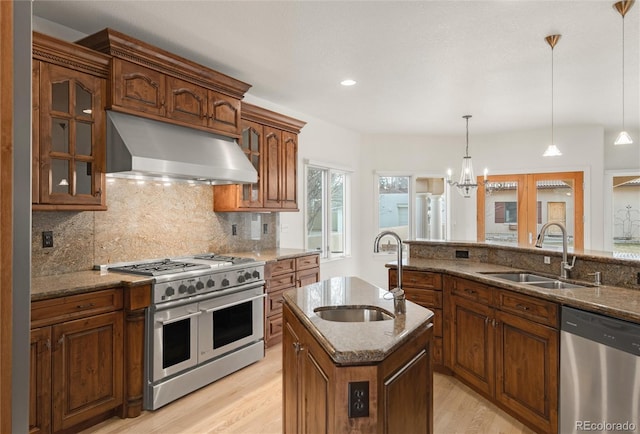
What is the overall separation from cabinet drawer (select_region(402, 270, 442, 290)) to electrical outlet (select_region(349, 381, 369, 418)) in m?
2.21

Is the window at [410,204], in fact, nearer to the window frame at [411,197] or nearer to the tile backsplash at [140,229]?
the window frame at [411,197]

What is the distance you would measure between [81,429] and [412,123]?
529 centimetres

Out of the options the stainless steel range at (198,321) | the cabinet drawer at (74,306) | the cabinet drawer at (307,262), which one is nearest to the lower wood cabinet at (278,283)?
the cabinet drawer at (307,262)

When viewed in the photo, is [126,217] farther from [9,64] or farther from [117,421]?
[9,64]

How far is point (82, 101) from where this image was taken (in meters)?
2.71

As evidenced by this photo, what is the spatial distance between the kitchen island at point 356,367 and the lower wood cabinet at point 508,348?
101 cm

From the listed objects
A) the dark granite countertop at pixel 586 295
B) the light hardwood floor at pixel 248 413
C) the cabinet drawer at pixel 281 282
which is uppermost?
the dark granite countertop at pixel 586 295

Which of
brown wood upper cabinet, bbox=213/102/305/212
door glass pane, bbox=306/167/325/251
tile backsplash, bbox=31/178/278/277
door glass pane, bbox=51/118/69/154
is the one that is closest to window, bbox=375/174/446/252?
door glass pane, bbox=306/167/325/251

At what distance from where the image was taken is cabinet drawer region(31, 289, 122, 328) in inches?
88.0

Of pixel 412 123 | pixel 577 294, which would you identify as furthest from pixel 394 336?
pixel 412 123

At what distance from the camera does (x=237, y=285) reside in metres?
3.47

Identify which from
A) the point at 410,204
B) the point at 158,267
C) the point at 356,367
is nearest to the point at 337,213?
the point at 410,204

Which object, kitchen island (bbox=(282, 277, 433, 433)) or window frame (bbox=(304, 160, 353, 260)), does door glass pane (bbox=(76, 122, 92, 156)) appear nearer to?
kitchen island (bbox=(282, 277, 433, 433))

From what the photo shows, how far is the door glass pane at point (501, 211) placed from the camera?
22.1ft
